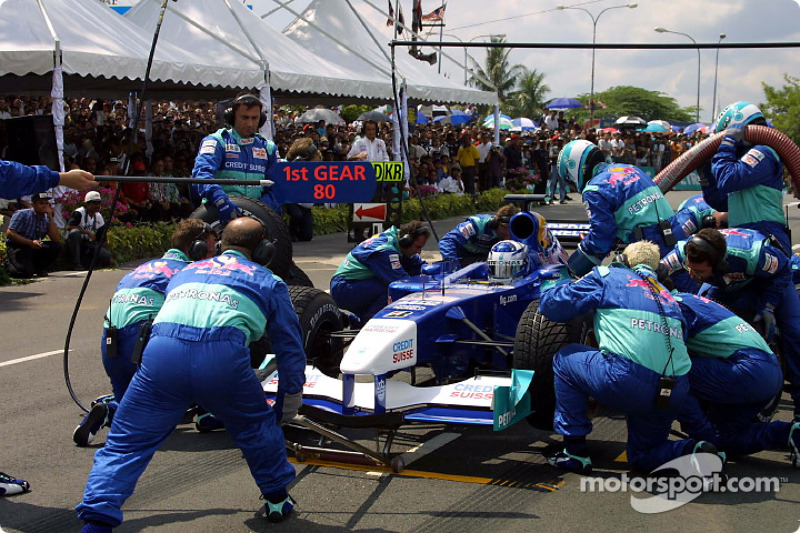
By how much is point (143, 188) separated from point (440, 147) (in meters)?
10.8

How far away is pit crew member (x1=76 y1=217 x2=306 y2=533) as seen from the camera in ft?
14.9

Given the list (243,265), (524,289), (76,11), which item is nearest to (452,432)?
(524,289)

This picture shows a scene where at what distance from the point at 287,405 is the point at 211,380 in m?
0.56

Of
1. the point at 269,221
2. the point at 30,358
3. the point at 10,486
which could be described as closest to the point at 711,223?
the point at 269,221

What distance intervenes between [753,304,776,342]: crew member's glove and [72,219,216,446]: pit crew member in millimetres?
3724

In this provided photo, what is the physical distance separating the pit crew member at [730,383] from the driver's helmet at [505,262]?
1.62m

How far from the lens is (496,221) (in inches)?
337

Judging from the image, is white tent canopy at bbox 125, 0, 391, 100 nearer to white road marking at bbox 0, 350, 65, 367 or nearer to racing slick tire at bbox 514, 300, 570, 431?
white road marking at bbox 0, 350, 65, 367

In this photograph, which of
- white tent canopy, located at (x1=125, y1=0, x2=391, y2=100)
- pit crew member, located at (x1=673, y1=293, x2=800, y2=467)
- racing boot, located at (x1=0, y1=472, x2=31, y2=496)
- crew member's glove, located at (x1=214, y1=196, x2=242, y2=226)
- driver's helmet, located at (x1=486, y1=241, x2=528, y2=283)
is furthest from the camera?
white tent canopy, located at (x1=125, y1=0, x2=391, y2=100)

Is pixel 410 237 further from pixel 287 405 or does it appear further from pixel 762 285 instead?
pixel 287 405

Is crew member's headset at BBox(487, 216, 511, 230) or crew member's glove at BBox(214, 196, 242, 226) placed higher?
crew member's glove at BBox(214, 196, 242, 226)

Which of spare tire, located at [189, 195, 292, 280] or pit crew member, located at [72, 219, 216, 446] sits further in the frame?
spare tire, located at [189, 195, 292, 280]

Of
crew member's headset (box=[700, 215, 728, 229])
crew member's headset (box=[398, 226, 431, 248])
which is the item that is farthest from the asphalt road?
crew member's headset (box=[700, 215, 728, 229])

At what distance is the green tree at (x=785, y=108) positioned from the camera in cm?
4366
